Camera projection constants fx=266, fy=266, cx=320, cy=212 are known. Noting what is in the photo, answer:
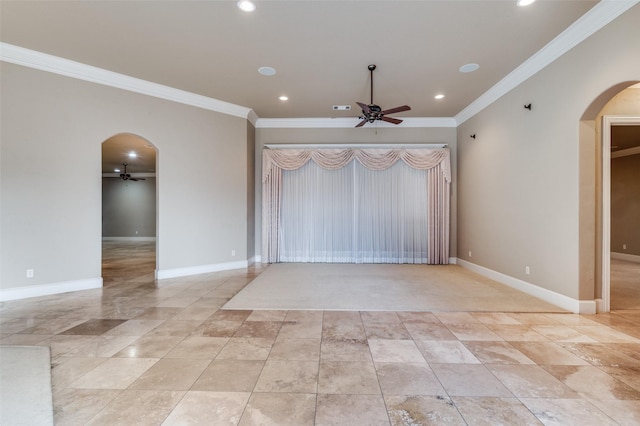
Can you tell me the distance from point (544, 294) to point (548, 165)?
69.9 inches

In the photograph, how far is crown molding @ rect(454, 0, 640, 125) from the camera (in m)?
2.72

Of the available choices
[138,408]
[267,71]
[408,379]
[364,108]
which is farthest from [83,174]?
[408,379]

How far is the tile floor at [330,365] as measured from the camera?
64.2 inches

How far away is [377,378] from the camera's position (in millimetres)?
1964

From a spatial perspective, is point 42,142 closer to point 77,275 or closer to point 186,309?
point 77,275

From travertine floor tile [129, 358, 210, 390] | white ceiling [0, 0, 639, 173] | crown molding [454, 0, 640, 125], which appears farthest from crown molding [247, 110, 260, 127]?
travertine floor tile [129, 358, 210, 390]

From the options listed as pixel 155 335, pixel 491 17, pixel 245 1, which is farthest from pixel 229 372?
pixel 491 17

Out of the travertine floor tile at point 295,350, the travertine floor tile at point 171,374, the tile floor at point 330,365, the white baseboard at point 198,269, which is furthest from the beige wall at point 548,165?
the white baseboard at point 198,269

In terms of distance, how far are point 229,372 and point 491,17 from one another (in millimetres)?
4414

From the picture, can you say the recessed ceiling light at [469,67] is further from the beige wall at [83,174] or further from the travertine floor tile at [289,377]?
the travertine floor tile at [289,377]

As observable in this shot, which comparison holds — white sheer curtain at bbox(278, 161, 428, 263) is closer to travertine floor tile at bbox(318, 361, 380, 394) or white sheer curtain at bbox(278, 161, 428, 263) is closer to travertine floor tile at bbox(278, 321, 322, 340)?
travertine floor tile at bbox(278, 321, 322, 340)

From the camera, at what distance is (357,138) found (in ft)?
21.0

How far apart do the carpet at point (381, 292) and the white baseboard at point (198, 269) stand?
717 mm

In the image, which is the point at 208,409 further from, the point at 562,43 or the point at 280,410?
the point at 562,43
